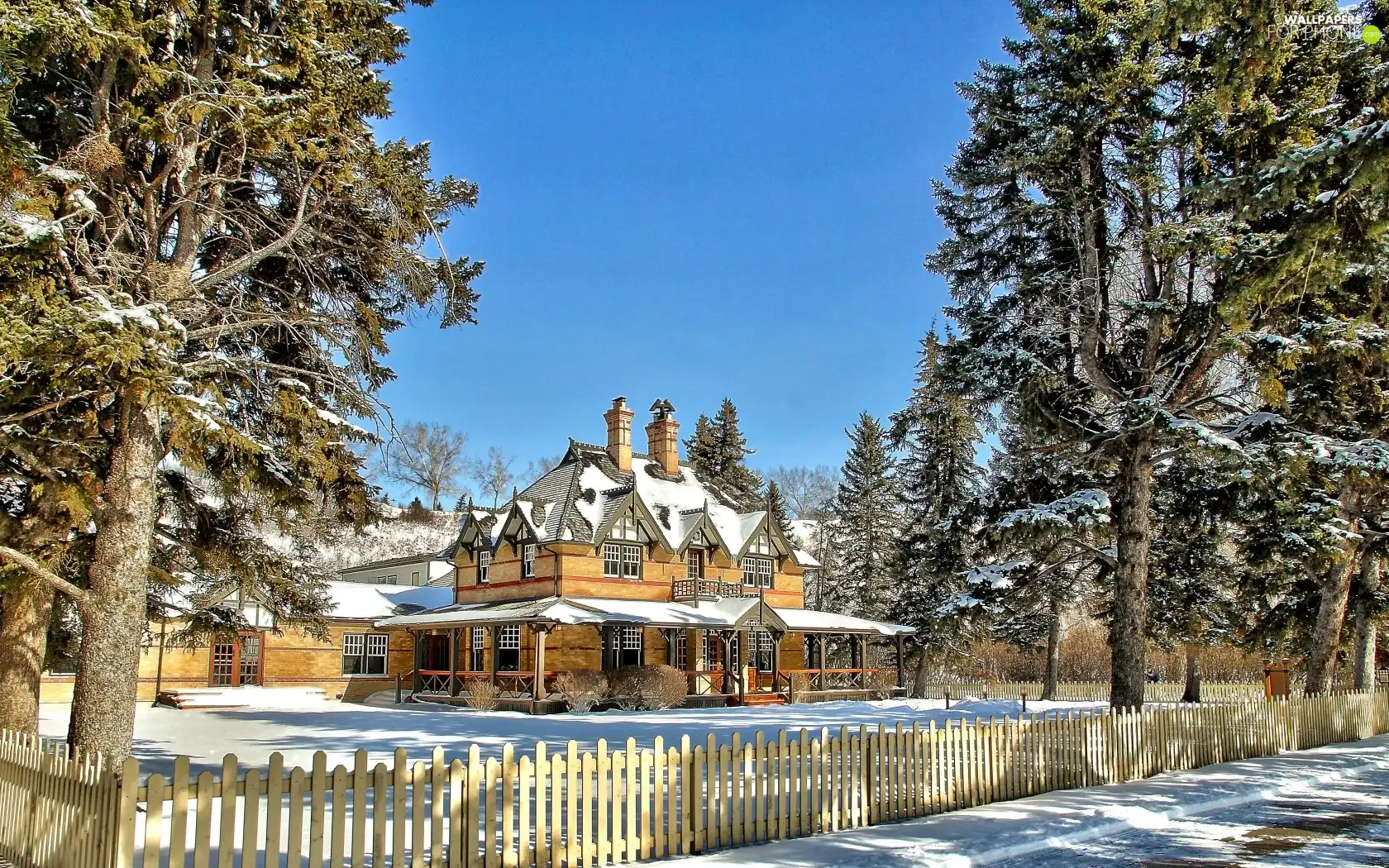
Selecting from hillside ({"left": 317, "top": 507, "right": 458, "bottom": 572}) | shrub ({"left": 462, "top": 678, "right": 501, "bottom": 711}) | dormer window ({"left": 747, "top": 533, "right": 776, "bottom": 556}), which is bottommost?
shrub ({"left": 462, "top": 678, "right": 501, "bottom": 711})

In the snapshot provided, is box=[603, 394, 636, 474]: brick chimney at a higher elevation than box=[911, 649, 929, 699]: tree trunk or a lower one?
higher

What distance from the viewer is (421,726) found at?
960 inches

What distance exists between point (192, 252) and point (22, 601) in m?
5.91

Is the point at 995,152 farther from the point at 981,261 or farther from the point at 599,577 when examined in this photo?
the point at 599,577

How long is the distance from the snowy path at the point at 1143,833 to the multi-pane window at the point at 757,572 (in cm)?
2798

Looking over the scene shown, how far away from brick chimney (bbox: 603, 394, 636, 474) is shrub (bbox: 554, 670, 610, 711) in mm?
11674

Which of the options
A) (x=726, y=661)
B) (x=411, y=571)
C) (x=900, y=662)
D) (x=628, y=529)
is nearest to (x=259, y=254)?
(x=628, y=529)

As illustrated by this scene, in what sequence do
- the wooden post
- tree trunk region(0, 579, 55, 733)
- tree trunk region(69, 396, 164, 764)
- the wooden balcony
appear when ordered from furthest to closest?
1. the wooden balcony
2. the wooden post
3. tree trunk region(0, 579, 55, 733)
4. tree trunk region(69, 396, 164, 764)

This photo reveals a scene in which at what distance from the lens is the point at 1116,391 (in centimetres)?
2048

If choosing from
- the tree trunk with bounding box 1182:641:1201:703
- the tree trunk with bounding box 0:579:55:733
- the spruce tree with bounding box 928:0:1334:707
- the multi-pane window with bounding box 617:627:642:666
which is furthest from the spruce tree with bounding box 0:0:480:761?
the tree trunk with bounding box 1182:641:1201:703

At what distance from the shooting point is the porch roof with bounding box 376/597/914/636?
108 feet

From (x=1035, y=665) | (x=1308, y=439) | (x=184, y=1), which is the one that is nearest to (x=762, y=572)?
(x=1035, y=665)

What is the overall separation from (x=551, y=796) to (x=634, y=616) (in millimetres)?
25814

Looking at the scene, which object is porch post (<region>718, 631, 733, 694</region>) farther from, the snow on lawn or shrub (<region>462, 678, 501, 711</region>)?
shrub (<region>462, 678, 501, 711</region>)
